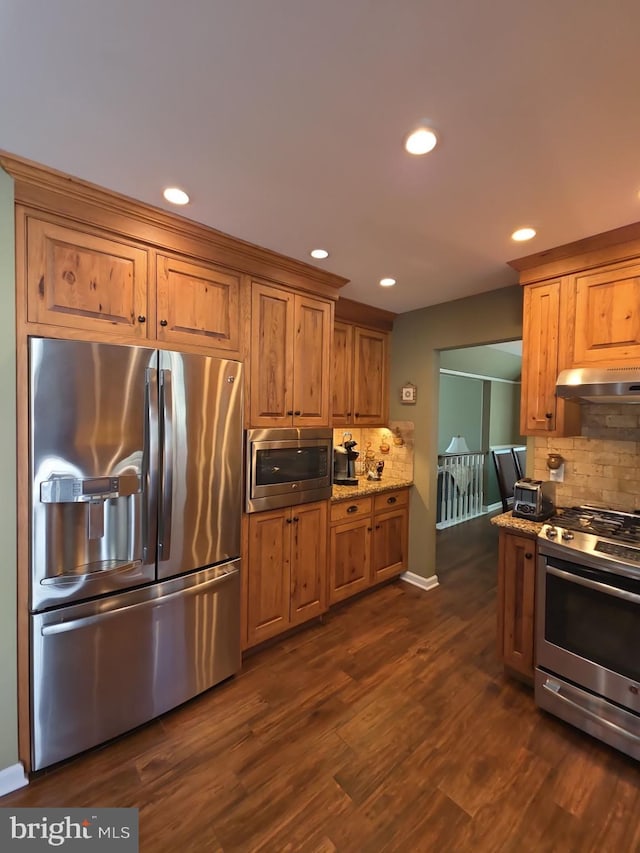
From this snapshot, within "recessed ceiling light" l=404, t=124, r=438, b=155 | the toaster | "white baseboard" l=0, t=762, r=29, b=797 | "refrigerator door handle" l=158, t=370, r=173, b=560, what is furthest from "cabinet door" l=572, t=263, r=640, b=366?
"white baseboard" l=0, t=762, r=29, b=797

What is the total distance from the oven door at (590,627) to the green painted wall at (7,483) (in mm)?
2542

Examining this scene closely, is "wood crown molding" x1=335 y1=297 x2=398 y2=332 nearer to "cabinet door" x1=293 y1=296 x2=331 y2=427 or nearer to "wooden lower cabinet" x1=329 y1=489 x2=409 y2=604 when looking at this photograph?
"cabinet door" x1=293 y1=296 x2=331 y2=427

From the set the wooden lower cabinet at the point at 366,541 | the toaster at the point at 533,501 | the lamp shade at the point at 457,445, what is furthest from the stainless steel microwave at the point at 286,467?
the lamp shade at the point at 457,445

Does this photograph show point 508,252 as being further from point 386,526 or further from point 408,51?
point 386,526

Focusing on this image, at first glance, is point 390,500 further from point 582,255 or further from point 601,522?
point 582,255

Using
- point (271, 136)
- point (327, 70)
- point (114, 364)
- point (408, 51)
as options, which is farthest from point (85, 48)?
point (114, 364)

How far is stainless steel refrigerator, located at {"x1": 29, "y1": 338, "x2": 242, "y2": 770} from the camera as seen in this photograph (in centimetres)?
158

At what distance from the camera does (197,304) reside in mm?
2068

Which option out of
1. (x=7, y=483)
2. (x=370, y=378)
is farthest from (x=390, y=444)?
(x=7, y=483)

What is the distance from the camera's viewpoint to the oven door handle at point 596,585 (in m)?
1.71

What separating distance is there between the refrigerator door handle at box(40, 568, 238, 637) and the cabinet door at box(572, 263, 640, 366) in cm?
244

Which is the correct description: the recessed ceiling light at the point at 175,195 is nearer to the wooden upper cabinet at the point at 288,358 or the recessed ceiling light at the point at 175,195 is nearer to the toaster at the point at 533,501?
the wooden upper cabinet at the point at 288,358

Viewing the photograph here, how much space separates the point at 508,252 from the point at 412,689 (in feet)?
8.82

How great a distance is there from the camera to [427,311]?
3414 mm
